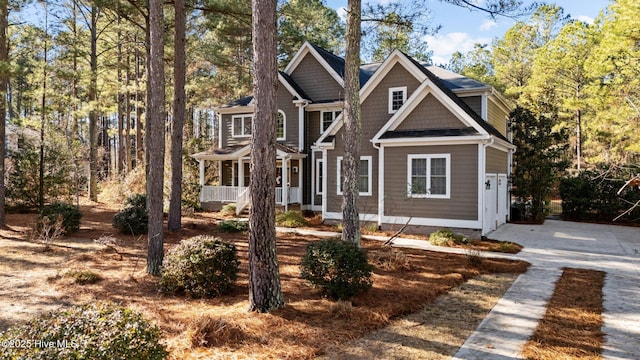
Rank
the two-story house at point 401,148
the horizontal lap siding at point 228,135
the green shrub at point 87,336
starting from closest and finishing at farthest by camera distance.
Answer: the green shrub at point 87,336 → the two-story house at point 401,148 → the horizontal lap siding at point 228,135

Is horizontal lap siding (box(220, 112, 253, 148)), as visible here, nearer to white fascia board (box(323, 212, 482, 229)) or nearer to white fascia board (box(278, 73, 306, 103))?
white fascia board (box(278, 73, 306, 103))

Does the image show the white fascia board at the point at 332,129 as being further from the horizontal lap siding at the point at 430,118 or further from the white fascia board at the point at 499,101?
the white fascia board at the point at 499,101

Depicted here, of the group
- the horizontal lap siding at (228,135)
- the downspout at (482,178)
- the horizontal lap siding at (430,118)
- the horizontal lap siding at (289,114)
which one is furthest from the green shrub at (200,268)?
the horizontal lap siding at (228,135)

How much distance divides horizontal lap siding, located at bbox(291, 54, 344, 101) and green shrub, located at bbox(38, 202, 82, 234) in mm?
12698

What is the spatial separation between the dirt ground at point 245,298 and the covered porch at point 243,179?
8.39 metres

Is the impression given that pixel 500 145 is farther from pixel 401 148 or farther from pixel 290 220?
pixel 290 220

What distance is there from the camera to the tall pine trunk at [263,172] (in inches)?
Result: 223

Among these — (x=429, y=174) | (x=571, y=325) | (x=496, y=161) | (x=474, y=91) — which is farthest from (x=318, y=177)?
(x=571, y=325)

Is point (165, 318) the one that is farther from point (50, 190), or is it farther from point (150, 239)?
point (50, 190)

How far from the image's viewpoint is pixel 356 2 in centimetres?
962

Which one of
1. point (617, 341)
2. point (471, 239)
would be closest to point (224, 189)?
point (471, 239)

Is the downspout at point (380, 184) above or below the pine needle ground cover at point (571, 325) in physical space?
above

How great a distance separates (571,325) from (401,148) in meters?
9.63

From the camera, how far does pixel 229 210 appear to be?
19.7 metres
